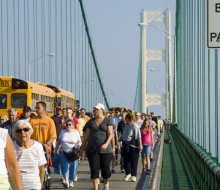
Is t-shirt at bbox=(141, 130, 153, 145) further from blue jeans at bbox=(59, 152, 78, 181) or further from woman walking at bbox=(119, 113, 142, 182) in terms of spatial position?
blue jeans at bbox=(59, 152, 78, 181)

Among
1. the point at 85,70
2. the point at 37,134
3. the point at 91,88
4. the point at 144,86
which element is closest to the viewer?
the point at 37,134

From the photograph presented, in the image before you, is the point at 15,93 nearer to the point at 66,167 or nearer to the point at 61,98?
the point at 61,98

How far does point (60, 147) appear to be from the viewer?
13578 millimetres

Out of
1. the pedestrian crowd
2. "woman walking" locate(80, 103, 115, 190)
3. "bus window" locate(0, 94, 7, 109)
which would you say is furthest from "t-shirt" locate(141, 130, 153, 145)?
"bus window" locate(0, 94, 7, 109)

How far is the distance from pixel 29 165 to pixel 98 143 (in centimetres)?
445

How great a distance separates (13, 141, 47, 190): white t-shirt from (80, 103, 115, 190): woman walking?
4324 mm

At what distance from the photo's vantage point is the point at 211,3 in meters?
6.55

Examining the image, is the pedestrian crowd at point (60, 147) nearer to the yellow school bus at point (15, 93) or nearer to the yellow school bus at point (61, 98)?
the yellow school bus at point (15, 93)

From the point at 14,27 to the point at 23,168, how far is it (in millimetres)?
32373

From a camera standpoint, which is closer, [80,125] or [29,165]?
[29,165]

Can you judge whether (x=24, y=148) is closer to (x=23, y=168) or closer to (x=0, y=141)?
(x=23, y=168)

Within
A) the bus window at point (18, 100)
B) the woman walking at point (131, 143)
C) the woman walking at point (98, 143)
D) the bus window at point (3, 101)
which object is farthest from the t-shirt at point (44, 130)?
the bus window at point (3, 101)

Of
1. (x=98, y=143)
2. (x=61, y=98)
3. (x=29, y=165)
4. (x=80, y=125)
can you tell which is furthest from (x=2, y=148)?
(x=61, y=98)

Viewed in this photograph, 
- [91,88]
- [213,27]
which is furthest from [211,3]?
[91,88]
